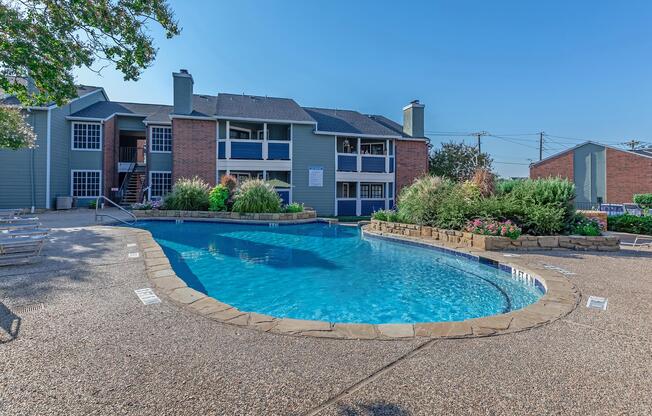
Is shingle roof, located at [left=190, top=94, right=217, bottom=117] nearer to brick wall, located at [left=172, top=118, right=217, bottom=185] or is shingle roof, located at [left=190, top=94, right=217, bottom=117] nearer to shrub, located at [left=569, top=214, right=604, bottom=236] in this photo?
brick wall, located at [left=172, top=118, right=217, bottom=185]

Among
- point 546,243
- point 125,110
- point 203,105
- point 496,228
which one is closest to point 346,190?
point 203,105

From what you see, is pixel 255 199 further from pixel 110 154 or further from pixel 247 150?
pixel 110 154

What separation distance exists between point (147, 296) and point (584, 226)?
10.7m

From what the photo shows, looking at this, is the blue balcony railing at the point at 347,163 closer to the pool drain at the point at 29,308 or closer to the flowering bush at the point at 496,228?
the flowering bush at the point at 496,228

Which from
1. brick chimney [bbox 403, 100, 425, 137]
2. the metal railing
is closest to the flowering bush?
brick chimney [bbox 403, 100, 425, 137]

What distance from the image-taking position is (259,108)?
19.5 metres

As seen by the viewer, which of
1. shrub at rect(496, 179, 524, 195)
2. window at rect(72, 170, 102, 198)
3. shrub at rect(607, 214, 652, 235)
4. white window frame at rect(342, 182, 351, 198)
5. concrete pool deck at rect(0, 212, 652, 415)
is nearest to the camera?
concrete pool deck at rect(0, 212, 652, 415)

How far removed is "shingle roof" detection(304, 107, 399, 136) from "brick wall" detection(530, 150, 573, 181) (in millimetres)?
16786

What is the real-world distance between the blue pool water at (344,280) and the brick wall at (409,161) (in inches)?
444

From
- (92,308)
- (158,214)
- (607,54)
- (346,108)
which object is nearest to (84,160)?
(158,214)

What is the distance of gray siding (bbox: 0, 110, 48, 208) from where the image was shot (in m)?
16.3

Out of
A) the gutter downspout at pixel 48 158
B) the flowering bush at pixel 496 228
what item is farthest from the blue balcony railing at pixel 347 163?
the gutter downspout at pixel 48 158

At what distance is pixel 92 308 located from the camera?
3.54m

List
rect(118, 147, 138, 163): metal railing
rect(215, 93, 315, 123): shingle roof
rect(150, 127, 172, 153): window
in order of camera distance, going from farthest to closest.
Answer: rect(118, 147, 138, 163): metal railing
rect(150, 127, 172, 153): window
rect(215, 93, 315, 123): shingle roof
